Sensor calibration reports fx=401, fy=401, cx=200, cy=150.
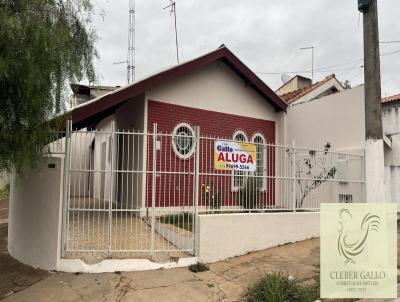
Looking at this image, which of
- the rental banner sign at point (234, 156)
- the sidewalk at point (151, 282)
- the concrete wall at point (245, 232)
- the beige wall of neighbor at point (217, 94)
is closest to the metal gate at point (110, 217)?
the concrete wall at point (245, 232)

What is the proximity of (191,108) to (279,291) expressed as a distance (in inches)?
289

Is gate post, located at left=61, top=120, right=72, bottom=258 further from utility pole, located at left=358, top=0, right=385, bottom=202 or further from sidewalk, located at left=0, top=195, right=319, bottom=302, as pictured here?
utility pole, located at left=358, top=0, right=385, bottom=202

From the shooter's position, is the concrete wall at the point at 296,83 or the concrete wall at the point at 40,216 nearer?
the concrete wall at the point at 40,216

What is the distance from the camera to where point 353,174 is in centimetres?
1023

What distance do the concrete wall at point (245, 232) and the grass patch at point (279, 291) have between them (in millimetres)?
1404

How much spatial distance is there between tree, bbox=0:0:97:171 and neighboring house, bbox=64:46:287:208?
316 cm

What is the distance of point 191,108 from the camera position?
12.1 meters

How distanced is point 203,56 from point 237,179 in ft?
16.4

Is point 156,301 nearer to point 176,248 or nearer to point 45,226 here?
point 176,248

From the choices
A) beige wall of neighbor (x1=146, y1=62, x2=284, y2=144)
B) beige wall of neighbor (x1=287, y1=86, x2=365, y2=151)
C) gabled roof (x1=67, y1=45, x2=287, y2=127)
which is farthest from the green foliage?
beige wall of neighbor (x1=287, y1=86, x2=365, y2=151)

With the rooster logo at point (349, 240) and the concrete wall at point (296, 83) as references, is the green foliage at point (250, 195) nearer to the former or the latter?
the rooster logo at point (349, 240)

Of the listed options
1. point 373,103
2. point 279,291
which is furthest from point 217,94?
point 279,291

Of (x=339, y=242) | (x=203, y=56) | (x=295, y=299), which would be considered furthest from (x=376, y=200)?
(x=203, y=56)

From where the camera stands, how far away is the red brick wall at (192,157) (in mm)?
7953
